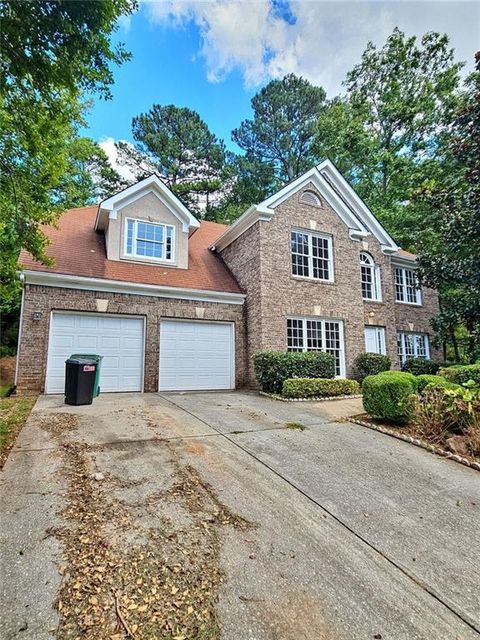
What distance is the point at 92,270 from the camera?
422 inches

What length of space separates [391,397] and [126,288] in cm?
825

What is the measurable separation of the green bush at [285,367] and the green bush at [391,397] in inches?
130

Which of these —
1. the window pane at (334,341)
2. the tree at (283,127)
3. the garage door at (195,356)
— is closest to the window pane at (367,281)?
the window pane at (334,341)

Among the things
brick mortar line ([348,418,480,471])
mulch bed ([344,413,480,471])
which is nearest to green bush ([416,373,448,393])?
mulch bed ([344,413,480,471])

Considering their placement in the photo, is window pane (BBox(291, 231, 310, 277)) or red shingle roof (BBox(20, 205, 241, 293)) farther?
window pane (BBox(291, 231, 310, 277))

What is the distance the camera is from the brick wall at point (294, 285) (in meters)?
12.0

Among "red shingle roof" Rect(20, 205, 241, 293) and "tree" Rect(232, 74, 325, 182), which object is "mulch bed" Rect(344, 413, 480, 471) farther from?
"tree" Rect(232, 74, 325, 182)

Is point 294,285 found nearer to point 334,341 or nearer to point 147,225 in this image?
point 334,341

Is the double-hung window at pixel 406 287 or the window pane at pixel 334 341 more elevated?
the double-hung window at pixel 406 287

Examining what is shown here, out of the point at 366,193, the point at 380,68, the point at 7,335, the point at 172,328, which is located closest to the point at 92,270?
the point at 172,328

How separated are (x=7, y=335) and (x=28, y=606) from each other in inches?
797

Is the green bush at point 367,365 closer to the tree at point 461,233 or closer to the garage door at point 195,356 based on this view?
the tree at point 461,233

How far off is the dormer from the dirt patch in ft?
30.5

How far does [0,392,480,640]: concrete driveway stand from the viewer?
7.20 feet
